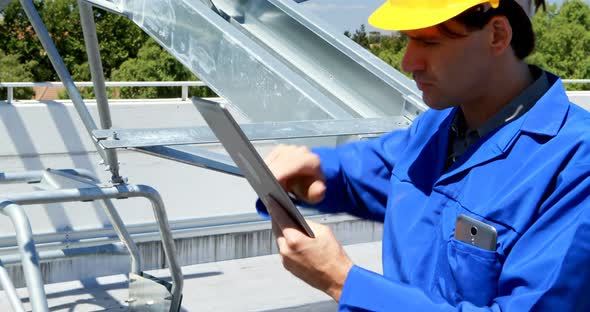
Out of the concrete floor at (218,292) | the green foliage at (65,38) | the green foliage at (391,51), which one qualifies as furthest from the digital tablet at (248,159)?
the green foliage at (65,38)

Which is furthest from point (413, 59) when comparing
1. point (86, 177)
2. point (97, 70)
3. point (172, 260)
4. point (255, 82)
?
point (86, 177)

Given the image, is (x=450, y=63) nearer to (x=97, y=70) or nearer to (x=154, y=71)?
(x=97, y=70)

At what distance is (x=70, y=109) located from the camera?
236 inches

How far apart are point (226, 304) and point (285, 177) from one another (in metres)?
3.31

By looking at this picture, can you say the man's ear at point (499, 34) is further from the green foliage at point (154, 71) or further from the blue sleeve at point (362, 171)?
the green foliage at point (154, 71)

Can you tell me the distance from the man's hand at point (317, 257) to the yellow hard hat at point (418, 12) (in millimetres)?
427

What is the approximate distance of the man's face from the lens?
1559 millimetres

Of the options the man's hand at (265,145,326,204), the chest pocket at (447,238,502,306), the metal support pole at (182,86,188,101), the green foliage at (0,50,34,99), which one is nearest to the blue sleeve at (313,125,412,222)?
the man's hand at (265,145,326,204)

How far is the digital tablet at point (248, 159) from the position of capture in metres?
1.48

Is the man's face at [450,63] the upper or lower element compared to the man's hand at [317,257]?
upper

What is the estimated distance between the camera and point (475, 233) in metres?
1.51

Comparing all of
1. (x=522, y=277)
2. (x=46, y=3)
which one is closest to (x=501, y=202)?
(x=522, y=277)

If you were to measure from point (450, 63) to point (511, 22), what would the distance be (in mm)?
147

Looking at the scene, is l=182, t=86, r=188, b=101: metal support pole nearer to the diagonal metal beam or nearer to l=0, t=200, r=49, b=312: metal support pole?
l=0, t=200, r=49, b=312: metal support pole
